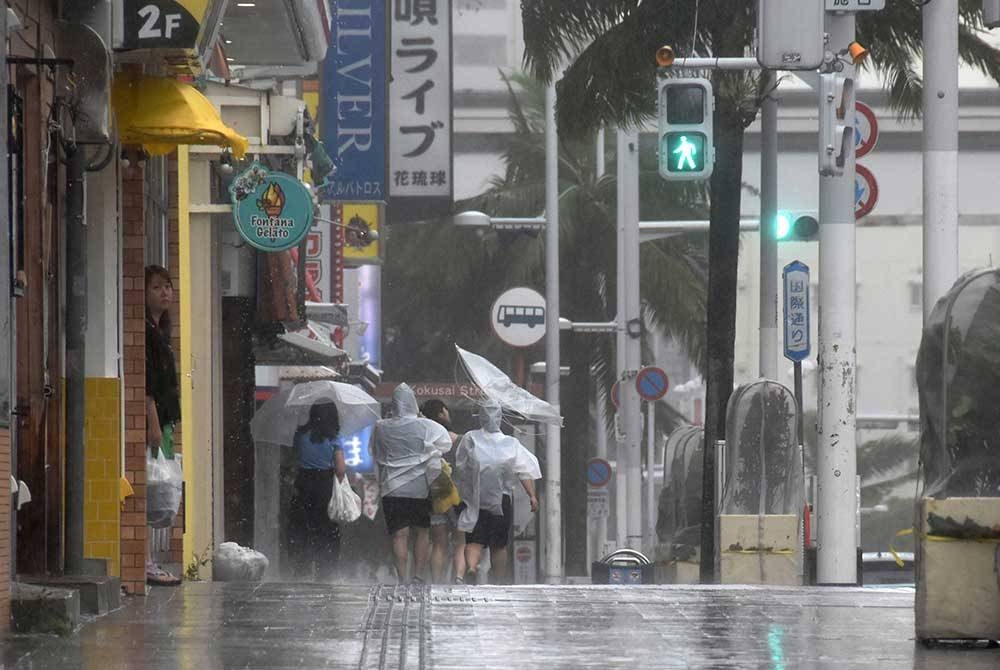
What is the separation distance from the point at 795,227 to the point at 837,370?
9.29 metres

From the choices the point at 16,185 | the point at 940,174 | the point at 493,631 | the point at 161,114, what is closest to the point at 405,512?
the point at 940,174

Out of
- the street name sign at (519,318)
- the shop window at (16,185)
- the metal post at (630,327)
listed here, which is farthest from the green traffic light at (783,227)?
the shop window at (16,185)

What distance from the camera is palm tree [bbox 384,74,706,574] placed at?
41219mm

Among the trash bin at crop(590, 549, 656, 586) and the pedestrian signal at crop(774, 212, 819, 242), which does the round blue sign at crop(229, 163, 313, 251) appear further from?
the pedestrian signal at crop(774, 212, 819, 242)

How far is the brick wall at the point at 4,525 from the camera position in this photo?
9.65 meters

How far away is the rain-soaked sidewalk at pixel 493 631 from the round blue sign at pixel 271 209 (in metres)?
5.25

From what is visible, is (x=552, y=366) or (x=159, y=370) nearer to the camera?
(x=159, y=370)

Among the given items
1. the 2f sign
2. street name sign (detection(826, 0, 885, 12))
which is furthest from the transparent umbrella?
the 2f sign

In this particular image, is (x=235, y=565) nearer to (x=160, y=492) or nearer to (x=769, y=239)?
(x=160, y=492)

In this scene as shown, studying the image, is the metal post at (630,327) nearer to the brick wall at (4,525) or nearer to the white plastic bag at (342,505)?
the white plastic bag at (342,505)

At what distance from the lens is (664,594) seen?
13.0 metres

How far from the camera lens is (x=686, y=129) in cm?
1784

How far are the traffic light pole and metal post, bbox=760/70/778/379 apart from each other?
7752 millimetres

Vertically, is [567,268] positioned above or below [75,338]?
above
